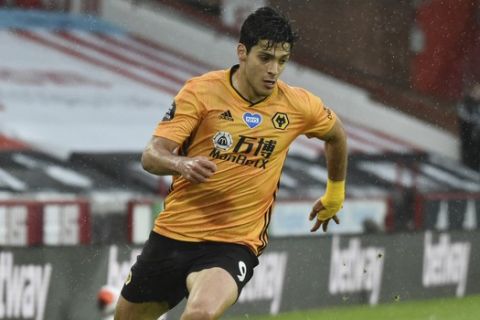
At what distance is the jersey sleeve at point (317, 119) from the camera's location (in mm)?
6152

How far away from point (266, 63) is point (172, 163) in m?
0.71

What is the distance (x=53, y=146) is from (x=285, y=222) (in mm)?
2881

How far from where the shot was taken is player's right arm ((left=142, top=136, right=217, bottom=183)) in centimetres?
516

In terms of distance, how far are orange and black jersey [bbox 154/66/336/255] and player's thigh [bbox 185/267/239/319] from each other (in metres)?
0.24

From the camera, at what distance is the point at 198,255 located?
594 centimetres

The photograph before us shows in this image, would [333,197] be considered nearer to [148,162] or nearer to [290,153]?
[148,162]

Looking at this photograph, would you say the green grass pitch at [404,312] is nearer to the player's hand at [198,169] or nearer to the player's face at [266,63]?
the player's face at [266,63]

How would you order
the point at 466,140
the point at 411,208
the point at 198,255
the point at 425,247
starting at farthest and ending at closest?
the point at 466,140 → the point at 411,208 → the point at 425,247 → the point at 198,255

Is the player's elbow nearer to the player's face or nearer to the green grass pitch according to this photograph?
the player's face

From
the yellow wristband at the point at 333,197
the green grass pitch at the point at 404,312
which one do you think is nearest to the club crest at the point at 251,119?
the yellow wristband at the point at 333,197

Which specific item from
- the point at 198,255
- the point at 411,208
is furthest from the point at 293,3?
the point at 198,255

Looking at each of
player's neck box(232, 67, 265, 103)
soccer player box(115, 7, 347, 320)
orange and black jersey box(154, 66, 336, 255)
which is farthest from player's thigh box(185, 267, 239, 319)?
player's neck box(232, 67, 265, 103)

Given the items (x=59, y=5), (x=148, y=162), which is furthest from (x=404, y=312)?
(x=59, y=5)

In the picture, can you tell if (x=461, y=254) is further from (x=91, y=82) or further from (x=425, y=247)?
(x=91, y=82)
